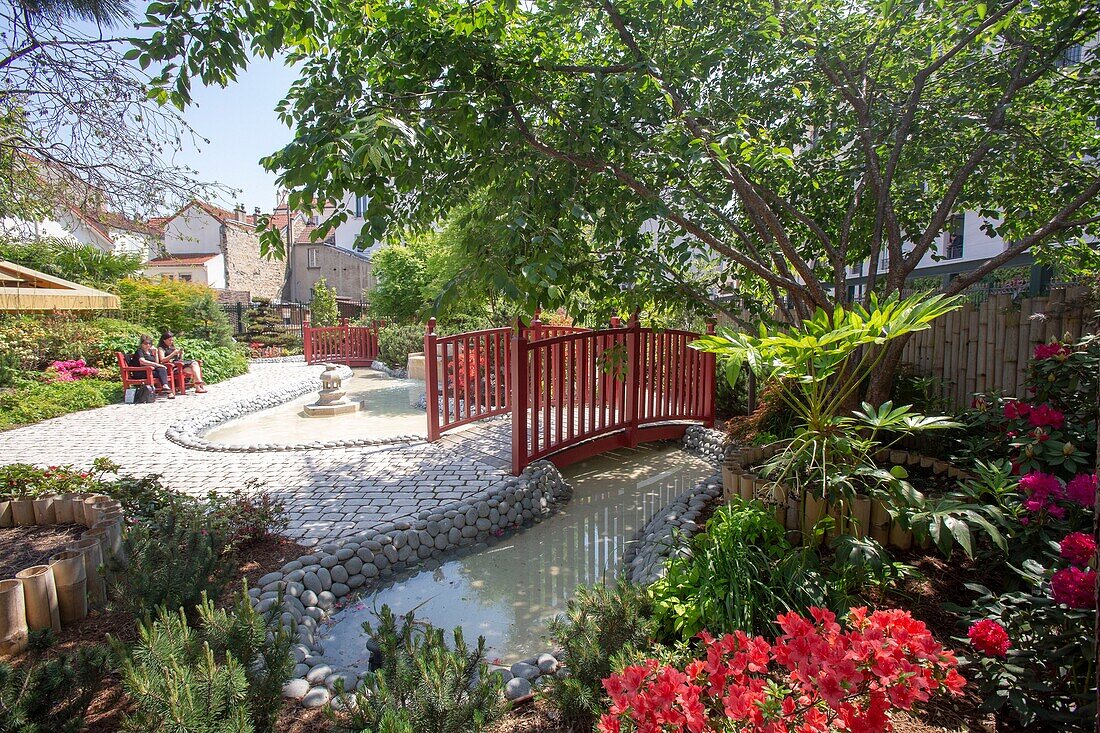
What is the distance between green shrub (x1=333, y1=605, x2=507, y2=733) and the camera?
5.80ft

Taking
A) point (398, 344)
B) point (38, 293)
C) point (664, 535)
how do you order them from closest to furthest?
1. point (664, 535)
2. point (38, 293)
3. point (398, 344)

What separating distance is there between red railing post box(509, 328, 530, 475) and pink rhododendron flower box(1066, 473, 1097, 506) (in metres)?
3.80

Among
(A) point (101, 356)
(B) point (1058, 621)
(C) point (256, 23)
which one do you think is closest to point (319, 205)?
(C) point (256, 23)

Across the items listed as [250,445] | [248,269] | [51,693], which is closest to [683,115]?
[51,693]

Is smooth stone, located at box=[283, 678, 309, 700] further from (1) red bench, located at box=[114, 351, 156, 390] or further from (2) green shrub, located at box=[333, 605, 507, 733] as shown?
(1) red bench, located at box=[114, 351, 156, 390]

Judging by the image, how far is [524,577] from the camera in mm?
3877

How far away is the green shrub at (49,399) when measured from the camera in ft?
26.0

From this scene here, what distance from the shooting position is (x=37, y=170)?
527 centimetres

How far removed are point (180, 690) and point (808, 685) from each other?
5.58 ft

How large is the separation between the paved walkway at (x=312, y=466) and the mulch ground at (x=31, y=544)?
49.7 inches

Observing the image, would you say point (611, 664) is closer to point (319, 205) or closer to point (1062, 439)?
point (1062, 439)

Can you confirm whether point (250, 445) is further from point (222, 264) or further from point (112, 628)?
point (222, 264)

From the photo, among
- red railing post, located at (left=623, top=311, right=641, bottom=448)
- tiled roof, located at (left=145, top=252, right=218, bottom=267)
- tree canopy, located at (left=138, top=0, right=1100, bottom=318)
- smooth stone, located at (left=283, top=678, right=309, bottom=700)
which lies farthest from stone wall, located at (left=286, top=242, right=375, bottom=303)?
smooth stone, located at (left=283, top=678, right=309, bottom=700)

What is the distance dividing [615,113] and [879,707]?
4.18 metres
